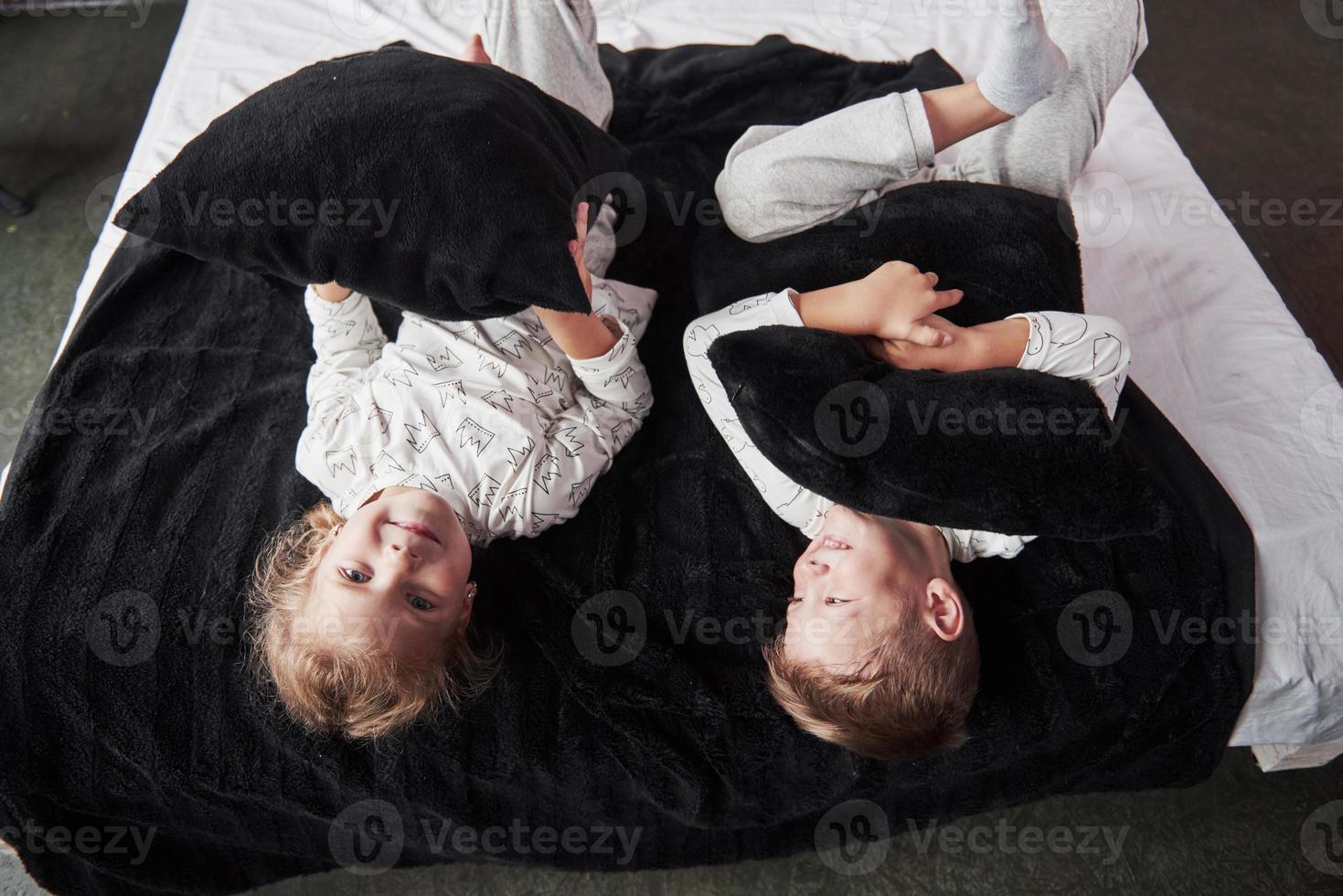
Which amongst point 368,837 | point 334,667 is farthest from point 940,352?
point 368,837

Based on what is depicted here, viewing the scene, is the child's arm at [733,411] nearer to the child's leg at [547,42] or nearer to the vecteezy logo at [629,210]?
the vecteezy logo at [629,210]

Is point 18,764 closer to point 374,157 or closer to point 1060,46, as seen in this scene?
point 374,157

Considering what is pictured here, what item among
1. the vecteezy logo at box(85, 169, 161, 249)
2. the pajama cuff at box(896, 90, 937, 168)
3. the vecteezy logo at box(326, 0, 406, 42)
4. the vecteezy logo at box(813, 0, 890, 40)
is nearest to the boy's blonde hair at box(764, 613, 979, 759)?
the pajama cuff at box(896, 90, 937, 168)

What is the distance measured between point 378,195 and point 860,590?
674 millimetres

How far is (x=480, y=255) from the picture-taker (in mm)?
861

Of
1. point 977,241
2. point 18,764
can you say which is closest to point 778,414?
point 977,241

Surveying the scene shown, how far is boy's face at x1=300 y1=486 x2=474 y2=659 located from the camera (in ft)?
3.01

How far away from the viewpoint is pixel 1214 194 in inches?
70.3

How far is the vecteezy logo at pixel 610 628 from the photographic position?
3.34ft

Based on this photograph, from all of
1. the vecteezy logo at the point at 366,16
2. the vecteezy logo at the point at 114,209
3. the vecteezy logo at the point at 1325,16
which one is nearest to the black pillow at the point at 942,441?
the vecteezy logo at the point at 114,209

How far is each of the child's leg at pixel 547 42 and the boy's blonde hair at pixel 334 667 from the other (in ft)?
2.33

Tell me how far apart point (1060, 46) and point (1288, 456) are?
619 mm

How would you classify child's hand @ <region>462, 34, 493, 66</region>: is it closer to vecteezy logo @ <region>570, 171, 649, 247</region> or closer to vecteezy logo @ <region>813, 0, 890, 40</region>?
vecteezy logo @ <region>570, 171, 649, 247</region>

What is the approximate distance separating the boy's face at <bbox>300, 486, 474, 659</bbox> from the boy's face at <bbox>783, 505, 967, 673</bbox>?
0.40 m
